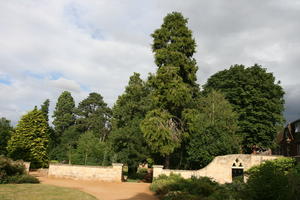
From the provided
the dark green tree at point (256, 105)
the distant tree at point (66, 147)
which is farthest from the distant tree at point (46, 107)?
the dark green tree at point (256, 105)

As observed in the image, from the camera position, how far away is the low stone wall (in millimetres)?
20219

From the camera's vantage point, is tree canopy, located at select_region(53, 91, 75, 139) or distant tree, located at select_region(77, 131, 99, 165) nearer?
distant tree, located at select_region(77, 131, 99, 165)

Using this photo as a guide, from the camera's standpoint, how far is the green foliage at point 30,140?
28.9 metres

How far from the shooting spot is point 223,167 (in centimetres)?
1992

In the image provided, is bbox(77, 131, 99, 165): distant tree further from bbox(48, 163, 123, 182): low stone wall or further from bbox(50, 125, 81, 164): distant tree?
bbox(48, 163, 123, 182): low stone wall

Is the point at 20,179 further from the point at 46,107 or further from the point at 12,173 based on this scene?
the point at 46,107

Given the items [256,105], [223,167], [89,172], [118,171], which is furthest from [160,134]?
[256,105]

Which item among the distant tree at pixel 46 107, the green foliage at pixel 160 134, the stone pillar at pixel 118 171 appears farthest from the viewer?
the distant tree at pixel 46 107

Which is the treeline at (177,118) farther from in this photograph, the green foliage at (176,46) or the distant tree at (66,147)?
the distant tree at (66,147)

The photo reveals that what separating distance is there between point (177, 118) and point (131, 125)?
5.42m

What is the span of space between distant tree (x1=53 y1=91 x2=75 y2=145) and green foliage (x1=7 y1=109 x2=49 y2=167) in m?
21.1

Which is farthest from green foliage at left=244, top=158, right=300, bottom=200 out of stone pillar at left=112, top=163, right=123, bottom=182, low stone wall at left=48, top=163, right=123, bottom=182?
low stone wall at left=48, top=163, right=123, bottom=182

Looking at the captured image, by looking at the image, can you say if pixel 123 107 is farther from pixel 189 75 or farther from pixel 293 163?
pixel 293 163

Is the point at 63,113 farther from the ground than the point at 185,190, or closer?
Result: farther from the ground
